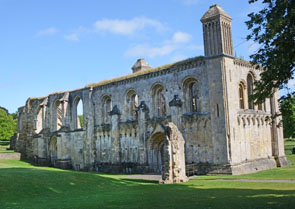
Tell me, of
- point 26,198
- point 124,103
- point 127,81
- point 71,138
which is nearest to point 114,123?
point 124,103

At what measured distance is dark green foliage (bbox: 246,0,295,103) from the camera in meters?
10.5

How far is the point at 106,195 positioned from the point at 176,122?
11.9 meters

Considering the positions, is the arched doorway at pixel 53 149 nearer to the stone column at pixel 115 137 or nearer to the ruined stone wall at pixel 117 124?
the ruined stone wall at pixel 117 124

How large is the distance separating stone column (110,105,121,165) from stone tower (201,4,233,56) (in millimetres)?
11362

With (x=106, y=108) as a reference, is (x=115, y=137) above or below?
below

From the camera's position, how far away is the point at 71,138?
36188 millimetres

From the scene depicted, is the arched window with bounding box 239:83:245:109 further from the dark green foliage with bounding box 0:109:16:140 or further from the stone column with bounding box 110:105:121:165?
the dark green foliage with bounding box 0:109:16:140

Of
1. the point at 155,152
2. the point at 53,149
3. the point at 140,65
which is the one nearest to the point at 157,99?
the point at 155,152

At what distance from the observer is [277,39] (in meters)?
11.0

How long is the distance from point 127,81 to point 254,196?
19.8 metres

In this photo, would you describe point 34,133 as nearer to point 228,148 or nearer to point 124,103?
point 124,103

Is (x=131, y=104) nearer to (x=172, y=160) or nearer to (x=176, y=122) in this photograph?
(x=176, y=122)

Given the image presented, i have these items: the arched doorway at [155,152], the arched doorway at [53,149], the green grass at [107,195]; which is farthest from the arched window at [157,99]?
the arched doorway at [53,149]

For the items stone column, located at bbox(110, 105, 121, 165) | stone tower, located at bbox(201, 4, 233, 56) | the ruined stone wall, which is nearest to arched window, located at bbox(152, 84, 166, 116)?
the ruined stone wall
